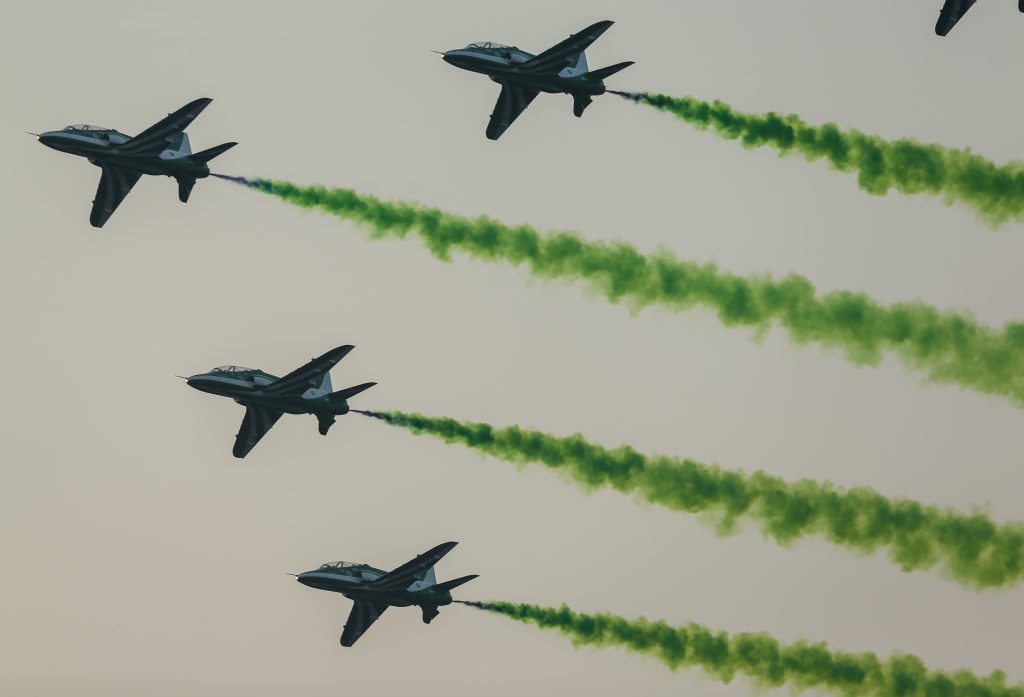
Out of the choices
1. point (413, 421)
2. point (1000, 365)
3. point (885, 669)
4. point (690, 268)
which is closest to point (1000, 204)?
point (1000, 365)

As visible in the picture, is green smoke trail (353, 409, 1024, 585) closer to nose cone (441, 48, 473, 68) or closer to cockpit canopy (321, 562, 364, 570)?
cockpit canopy (321, 562, 364, 570)

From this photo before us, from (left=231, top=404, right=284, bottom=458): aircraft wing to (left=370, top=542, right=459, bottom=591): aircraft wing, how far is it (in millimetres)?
10236

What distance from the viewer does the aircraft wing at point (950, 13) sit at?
11562 cm

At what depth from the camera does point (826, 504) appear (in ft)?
356

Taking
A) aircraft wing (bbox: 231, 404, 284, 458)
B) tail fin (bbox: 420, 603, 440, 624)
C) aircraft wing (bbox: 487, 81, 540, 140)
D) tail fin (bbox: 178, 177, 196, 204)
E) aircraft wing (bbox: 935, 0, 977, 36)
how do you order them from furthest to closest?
aircraft wing (bbox: 935, 0, 977, 36)
aircraft wing (bbox: 231, 404, 284, 458)
tail fin (bbox: 420, 603, 440, 624)
aircraft wing (bbox: 487, 81, 540, 140)
tail fin (bbox: 178, 177, 196, 204)

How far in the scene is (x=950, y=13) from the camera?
381 feet

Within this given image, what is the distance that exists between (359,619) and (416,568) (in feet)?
20.6

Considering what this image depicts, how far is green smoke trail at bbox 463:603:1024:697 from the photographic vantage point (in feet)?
350

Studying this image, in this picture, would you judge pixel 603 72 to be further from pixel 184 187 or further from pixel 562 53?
pixel 184 187

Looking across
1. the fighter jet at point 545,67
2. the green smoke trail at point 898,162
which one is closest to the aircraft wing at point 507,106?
the fighter jet at point 545,67

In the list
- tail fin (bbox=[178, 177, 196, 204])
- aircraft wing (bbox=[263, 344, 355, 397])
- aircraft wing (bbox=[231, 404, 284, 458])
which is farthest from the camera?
aircraft wing (bbox=[231, 404, 284, 458])

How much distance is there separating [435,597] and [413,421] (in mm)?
8979

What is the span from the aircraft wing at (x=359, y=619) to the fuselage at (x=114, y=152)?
2438cm

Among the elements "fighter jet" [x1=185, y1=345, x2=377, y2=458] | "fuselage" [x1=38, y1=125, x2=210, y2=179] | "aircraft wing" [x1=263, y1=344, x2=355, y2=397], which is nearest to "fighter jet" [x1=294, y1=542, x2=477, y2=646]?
"fighter jet" [x1=185, y1=345, x2=377, y2=458]
